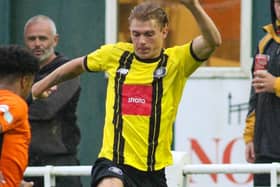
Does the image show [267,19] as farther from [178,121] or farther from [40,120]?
[40,120]

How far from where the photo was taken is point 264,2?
12.6 m

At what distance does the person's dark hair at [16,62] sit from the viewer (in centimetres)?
755

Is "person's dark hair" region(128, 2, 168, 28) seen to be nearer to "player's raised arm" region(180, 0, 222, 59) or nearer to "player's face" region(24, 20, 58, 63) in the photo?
"player's raised arm" region(180, 0, 222, 59)

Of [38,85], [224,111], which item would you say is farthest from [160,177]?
[224,111]

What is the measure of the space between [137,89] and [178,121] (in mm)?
3957

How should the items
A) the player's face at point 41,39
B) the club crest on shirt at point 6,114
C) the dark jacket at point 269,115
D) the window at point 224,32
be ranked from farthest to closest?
the window at point 224,32
the player's face at point 41,39
the dark jacket at point 269,115
the club crest on shirt at point 6,114

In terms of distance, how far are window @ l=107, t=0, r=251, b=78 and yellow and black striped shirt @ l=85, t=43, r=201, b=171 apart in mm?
3860

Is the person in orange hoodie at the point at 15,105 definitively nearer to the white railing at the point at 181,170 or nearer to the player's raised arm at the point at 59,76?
the player's raised arm at the point at 59,76

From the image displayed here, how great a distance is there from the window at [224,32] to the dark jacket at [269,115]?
10.4 ft

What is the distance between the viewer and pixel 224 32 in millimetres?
12750

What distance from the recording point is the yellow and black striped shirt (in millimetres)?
8664

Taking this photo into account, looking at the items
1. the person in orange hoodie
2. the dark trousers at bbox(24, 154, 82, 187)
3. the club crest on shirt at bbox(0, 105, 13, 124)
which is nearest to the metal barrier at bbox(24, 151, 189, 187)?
the dark trousers at bbox(24, 154, 82, 187)

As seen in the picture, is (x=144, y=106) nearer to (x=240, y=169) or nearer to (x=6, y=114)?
(x=240, y=169)

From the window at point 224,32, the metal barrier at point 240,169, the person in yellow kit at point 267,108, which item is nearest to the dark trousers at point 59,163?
the metal barrier at point 240,169
